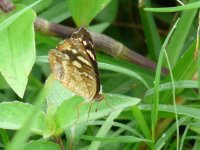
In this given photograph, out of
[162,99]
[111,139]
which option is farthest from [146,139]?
[162,99]

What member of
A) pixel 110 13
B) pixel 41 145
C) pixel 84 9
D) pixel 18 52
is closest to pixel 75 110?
pixel 41 145

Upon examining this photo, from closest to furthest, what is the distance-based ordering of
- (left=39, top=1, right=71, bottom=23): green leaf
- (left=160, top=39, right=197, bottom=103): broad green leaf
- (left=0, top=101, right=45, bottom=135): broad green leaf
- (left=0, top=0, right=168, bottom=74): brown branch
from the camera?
(left=0, top=101, right=45, bottom=135): broad green leaf < (left=160, top=39, right=197, bottom=103): broad green leaf < (left=0, top=0, right=168, bottom=74): brown branch < (left=39, top=1, right=71, bottom=23): green leaf

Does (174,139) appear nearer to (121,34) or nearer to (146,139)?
(146,139)

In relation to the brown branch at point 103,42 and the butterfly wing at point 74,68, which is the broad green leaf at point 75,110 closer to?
the butterfly wing at point 74,68

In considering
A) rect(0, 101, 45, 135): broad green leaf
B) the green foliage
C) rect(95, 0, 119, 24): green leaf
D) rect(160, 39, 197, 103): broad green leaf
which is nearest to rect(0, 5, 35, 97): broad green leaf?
the green foliage

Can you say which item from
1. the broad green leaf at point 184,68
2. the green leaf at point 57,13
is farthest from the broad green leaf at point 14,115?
the green leaf at point 57,13

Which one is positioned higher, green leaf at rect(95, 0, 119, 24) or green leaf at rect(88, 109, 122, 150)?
green leaf at rect(95, 0, 119, 24)

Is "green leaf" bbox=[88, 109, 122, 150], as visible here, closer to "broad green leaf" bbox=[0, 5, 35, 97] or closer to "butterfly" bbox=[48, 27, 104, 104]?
"butterfly" bbox=[48, 27, 104, 104]
